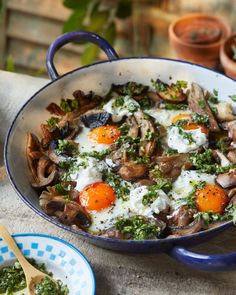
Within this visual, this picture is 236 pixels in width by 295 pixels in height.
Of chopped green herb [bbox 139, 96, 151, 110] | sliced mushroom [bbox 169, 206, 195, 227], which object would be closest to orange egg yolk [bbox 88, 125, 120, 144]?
chopped green herb [bbox 139, 96, 151, 110]

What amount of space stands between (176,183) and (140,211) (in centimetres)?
24

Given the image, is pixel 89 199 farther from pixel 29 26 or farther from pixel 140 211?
pixel 29 26

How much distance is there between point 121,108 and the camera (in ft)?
9.05

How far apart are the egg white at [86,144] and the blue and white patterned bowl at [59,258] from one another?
0.56 m

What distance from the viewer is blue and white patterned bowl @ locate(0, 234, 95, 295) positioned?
204 cm

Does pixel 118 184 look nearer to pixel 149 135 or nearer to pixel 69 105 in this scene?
pixel 149 135

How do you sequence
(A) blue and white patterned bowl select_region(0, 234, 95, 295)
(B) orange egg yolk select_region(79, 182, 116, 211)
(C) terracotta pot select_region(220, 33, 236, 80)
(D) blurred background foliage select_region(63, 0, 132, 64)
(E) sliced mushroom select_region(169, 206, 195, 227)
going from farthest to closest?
(D) blurred background foliage select_region(63, 0, 132, 64)
(C) terracotta pot select_region(220, 33, 236, 80)
(B) orange egg yolk select_region(79, 182, 116, 211)
(E) sliced mushroom select_region(169, 206, 195, 227)
(A) blue and white patterned bowl select_region(0, 234, 95, 295)

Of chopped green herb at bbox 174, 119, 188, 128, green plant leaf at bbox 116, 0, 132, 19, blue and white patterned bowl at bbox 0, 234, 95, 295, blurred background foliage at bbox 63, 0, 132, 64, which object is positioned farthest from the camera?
green plant leaf at bbox 116, 0, 132, 19

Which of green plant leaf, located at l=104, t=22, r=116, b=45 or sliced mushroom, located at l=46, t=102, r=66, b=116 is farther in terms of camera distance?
green plant leaf, located at l=104, t=22, r=116, b=45

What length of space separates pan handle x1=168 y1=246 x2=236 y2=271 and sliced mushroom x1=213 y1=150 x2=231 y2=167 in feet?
1.94

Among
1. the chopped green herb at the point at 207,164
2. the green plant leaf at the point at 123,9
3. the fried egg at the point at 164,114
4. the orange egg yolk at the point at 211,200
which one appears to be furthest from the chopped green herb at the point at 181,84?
the green plant leaf at the point at 123,9

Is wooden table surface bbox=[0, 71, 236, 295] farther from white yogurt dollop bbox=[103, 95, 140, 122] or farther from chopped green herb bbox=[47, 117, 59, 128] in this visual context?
white yogurt dollop bbox=[103, 95, 140, 122]

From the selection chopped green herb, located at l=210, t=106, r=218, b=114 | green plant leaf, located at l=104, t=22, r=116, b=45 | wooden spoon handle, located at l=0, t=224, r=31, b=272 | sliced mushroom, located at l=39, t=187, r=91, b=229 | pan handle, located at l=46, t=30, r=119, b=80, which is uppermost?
pan handle, located at l=46, t=30, r=119, b=80

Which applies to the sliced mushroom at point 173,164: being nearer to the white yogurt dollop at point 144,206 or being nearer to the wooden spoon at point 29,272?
the white yogurt dollop at point 144,206
